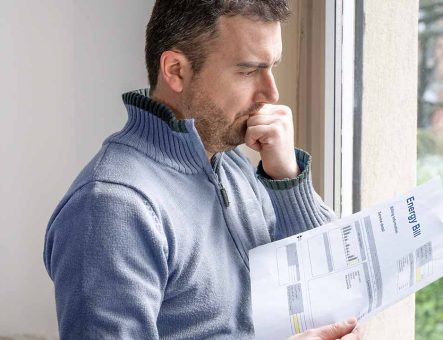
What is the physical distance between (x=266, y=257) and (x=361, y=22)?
0.70m

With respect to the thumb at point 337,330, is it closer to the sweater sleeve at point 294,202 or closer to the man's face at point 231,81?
the sweater sleeve at point 294,202

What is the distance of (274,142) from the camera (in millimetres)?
1317

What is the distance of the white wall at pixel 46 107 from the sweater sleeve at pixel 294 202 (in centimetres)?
74

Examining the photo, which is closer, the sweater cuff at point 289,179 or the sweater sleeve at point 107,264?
the sweater sleeve at point 107,264

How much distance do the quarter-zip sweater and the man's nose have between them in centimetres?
12

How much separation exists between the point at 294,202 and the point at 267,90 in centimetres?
19

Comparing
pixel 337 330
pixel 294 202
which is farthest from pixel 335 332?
pixel 294 202

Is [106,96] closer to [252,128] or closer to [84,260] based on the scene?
[252,128]

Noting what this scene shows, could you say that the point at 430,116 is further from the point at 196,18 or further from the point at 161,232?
the point at 161,232

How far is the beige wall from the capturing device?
5.41 ft

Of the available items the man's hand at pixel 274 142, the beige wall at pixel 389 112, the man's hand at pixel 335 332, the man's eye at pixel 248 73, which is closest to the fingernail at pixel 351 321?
the man's hand at pixel 335 332

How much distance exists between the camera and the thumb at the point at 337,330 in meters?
1.15

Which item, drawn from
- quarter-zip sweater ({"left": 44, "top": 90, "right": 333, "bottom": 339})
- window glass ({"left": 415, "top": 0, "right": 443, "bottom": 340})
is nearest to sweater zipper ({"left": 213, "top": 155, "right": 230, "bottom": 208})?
quarter-zip sweater ({"left": 44, "top": 90, "right": 333, "bottom": 339})

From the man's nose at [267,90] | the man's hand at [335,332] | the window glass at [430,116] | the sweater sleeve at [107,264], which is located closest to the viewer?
the sweater sleeve at [107,264]
